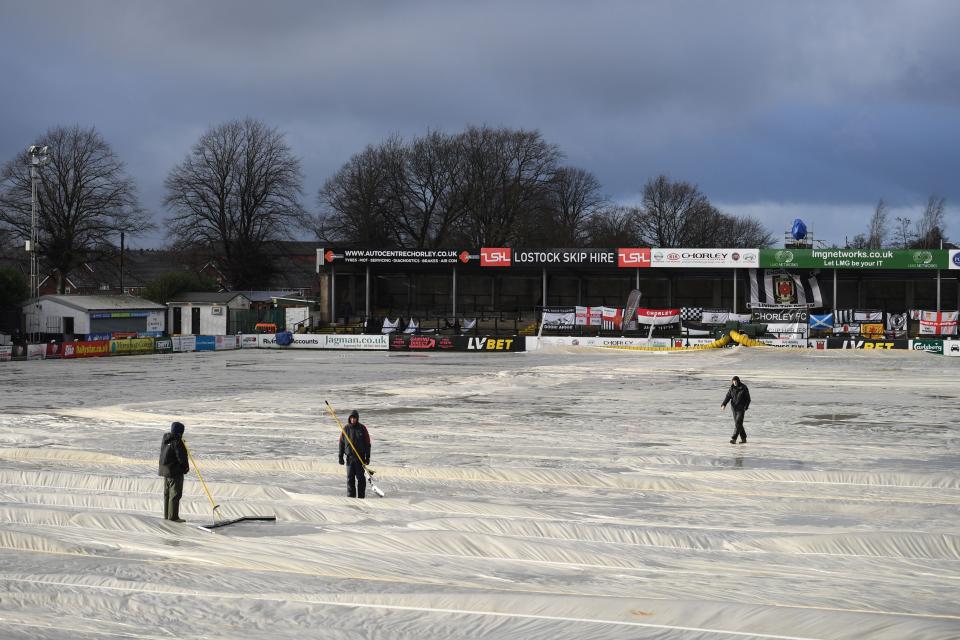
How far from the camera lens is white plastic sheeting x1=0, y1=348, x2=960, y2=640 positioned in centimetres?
963

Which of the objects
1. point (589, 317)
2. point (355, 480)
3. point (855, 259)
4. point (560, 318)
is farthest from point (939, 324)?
point (355, 480)

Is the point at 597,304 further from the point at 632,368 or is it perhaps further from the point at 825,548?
the point at 825,548

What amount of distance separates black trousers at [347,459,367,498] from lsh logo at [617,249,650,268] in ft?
158

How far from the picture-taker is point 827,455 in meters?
19.6

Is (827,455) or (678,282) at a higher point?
(678,282)

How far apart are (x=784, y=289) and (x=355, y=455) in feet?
168

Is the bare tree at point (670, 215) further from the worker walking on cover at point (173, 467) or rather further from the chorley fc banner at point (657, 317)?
the worker walking on cover at point (173, 467)

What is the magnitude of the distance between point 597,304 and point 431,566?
58.4 meters

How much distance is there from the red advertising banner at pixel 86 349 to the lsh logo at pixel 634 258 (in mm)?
31540

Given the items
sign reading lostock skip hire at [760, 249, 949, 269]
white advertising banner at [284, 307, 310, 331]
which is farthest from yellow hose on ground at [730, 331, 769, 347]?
white advertising banner at [284, 307, 310, 331]

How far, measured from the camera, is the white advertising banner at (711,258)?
200 ft

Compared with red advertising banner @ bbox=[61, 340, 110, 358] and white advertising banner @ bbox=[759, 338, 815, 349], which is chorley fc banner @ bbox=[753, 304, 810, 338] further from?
red advertising banner @ bbox=[61, 340, 110, 358]

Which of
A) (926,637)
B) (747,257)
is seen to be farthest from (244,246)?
(926,637)

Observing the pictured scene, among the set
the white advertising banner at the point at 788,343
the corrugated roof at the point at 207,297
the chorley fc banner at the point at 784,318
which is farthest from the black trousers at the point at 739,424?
the corrugated roof at the point at 207,297
